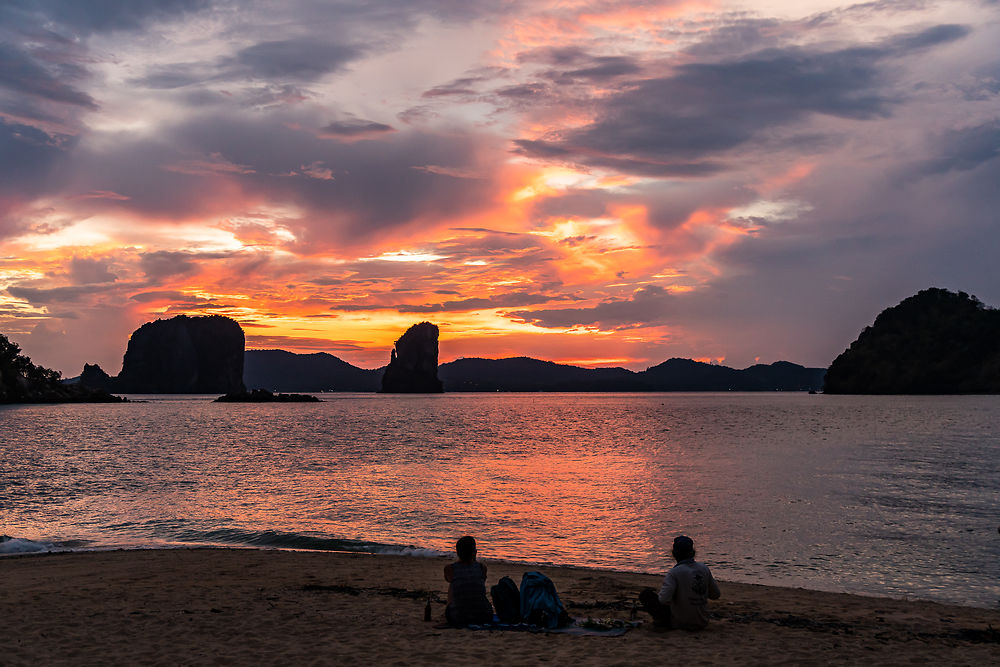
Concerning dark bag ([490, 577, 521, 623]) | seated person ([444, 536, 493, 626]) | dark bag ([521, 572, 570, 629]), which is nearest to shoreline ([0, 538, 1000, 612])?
dark bag ([490, 577, 521, 623])

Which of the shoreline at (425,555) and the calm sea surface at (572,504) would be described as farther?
the calm sea surface at (572,504)

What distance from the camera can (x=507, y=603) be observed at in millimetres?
13562

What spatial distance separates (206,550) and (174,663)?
1354cm

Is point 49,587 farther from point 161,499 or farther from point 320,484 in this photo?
point 320,484

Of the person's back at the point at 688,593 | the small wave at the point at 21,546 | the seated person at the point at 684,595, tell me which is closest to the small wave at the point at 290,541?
the small wave at the point at 21,546

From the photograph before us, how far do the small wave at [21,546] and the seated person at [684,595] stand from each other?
20.9 meters

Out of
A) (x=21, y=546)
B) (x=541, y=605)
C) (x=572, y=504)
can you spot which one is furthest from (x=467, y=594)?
(x=572, y=504)

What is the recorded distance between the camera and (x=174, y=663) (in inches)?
441

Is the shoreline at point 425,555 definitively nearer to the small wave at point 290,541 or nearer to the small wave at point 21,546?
the small wave at point 290,541

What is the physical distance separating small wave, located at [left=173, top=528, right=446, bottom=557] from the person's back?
1223 centimetres

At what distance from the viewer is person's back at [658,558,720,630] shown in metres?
12.9

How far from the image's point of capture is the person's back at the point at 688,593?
42.2 feet

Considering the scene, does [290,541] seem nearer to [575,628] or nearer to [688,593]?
[575,628]

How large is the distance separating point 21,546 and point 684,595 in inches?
871
